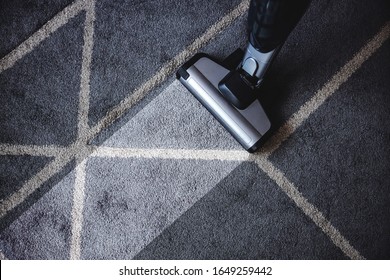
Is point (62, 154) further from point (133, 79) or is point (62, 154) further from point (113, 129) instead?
point (133, 79)

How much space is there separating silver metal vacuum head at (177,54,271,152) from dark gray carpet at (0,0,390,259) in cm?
4

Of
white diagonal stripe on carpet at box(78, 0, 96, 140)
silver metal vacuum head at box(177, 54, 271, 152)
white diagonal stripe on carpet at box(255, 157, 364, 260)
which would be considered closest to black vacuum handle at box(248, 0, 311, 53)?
→ silver metal vacuum head at box(177, 54, 271, 152)

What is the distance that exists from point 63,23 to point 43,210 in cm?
48

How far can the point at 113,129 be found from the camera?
938 millimetres

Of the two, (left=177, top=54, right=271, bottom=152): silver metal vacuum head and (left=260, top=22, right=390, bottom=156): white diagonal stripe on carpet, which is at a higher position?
(left=177, top=54, right=271, bottom=152): silver metal vacuum head

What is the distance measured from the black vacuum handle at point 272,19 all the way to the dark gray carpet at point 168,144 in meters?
0.28

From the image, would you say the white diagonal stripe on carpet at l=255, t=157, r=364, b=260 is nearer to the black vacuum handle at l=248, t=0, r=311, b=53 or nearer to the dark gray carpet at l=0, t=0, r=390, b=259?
the dark gray carpet at l=0, t=0, r=390, b=259

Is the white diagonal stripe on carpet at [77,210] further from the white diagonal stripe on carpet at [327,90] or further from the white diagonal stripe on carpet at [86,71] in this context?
the white diagonal stripe on carpet at [327,90]

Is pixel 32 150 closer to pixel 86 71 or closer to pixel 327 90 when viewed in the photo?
pixel 86 71

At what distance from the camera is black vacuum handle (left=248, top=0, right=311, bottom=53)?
60 centimetres

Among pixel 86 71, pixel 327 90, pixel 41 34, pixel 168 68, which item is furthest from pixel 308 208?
pixel 41 34

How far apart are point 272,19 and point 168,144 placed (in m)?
0.42

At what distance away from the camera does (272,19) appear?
62cm
